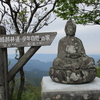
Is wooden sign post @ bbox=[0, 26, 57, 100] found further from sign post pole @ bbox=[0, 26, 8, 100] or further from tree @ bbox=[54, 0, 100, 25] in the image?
tree @ bbox=[54, 0, 100, 25]

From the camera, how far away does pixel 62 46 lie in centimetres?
352

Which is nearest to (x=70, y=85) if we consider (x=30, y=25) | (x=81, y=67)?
(x=81, y=67)

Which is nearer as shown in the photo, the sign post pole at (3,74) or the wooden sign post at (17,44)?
the wooden sign post at (17,44)

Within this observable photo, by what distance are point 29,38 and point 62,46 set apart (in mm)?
954

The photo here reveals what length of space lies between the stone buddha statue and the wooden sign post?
0.55m

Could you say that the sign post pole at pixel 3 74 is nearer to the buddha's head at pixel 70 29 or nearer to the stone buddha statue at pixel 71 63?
the stone buddha statue at pixel 71 63

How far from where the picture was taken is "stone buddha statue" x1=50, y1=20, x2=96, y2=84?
2930 mm

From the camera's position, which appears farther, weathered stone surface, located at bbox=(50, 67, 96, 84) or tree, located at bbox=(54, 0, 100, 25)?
tree, located at bbox=(54, 0, 100, 25)

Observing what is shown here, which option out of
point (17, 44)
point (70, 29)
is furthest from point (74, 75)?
point (17, 44)

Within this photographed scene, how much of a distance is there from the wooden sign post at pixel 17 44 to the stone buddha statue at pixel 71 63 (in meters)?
0.55

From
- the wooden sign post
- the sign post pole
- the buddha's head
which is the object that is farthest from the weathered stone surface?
the sign post pole

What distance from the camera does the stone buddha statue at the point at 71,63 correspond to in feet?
9.61

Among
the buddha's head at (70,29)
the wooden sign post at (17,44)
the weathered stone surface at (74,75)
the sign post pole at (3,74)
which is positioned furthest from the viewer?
the buddha's head at (70,29)

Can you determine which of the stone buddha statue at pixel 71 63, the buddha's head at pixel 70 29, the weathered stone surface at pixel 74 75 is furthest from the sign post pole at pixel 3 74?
the buddha's head at pixel 70 29
